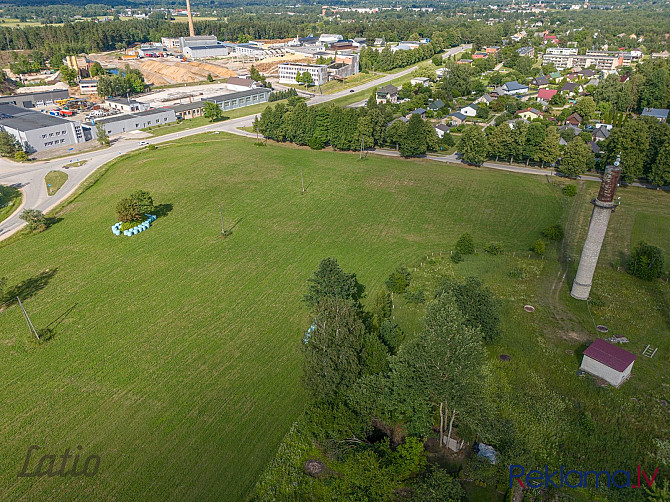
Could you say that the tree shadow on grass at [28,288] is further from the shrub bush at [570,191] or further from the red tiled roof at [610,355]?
the shrub bush at [570,191]

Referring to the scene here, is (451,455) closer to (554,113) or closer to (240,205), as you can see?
(240,205)

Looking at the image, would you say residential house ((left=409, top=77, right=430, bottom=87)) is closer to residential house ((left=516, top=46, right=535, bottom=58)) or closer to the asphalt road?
the asphalt road

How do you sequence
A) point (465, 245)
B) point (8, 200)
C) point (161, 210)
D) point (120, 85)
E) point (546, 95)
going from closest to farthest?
1. point (465, 245)
2. point (161, 210)
3. point (8, 200)
4. point (546, 95)
5. point (120, 85)

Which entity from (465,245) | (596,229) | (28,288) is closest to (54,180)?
(28,288)

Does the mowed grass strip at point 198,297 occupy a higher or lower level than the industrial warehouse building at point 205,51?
lower

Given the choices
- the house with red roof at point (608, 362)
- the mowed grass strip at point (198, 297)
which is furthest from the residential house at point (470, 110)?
the house with red roof at point (608, 362)

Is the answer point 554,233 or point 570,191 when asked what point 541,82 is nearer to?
point 570,191
